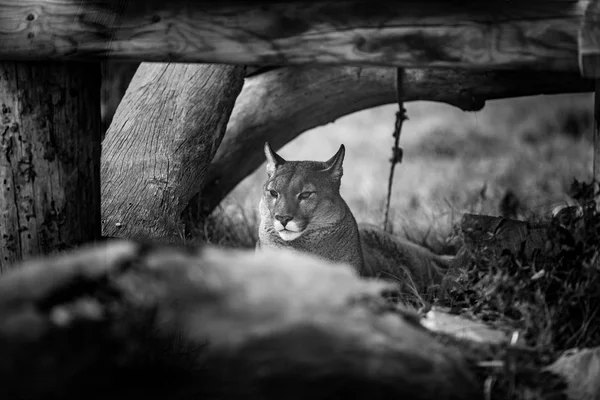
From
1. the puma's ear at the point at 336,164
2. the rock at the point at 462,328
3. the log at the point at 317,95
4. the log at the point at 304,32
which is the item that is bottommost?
the rock at the point at 462,328

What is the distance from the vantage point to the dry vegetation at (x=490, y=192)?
12.2 feet

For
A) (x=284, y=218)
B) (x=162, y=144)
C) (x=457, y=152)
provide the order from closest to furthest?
(x=284, y=218), (x=162, y=144), (x=457, y=152)

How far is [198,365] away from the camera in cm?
296

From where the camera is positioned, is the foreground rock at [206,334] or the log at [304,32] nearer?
the foreground rock at [206,334]

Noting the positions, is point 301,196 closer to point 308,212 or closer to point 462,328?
point 308,212

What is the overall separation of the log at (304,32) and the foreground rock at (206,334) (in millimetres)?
1026

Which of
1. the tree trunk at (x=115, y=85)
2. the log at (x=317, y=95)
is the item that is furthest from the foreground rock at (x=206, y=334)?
the tree trunk at (x=115, y=85)

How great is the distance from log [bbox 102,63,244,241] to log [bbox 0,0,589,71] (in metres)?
1.62

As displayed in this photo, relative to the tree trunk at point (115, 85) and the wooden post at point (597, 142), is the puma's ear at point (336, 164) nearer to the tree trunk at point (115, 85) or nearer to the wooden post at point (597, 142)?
the wooden post at point (597, 142)

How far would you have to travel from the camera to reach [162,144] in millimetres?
5625

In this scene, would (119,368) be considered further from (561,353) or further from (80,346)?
(561,353)

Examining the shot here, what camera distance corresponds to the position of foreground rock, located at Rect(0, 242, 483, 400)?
282cm

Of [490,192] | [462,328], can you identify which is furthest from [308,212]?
[490,192]

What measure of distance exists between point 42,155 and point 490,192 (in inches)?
290
